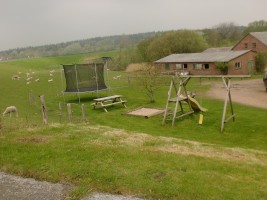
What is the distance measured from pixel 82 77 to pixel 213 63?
22777mm

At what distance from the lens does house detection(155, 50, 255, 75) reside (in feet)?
159

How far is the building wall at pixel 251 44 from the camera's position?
56188mm

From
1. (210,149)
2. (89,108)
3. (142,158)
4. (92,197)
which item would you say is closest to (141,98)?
(89,108)

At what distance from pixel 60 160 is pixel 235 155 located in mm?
5605

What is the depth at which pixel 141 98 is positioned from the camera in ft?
108

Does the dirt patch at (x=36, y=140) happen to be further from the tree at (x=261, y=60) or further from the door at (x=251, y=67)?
the tree at (x=261, y=60)

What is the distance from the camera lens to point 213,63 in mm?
49125

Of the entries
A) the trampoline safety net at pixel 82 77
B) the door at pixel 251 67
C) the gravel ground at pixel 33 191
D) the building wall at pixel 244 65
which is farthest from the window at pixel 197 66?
the gravel ground at pixel 33 191

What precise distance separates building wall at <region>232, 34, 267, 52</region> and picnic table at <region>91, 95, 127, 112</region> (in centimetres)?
3567

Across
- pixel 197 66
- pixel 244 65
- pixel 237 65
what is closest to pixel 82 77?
pixel 197 66

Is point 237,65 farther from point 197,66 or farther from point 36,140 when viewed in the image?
point 36,140

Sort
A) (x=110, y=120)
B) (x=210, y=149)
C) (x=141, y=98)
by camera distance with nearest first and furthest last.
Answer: (x=210, y=149), (x=110, y=120), (x=141, y=98)

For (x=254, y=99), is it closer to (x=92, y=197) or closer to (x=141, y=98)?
(x=141, y=98)

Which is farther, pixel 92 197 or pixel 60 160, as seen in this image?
pixel 60 160
